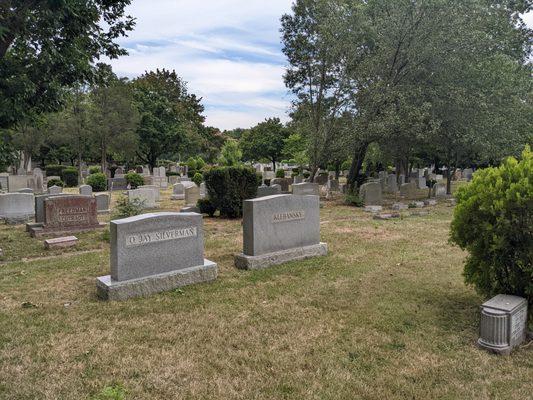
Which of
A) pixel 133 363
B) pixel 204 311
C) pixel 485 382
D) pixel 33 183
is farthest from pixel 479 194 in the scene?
pixel 33 183

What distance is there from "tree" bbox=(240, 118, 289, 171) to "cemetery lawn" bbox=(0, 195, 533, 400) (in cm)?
4667

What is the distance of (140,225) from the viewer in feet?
19.4

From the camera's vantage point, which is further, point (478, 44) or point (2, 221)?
point (478, 44)

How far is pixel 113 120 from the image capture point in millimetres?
32562

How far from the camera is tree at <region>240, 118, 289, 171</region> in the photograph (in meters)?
54.0

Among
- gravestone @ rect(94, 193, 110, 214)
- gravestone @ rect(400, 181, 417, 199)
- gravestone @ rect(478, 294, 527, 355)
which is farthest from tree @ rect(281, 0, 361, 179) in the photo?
gravestone @ rect(478, 294, 527, 355)

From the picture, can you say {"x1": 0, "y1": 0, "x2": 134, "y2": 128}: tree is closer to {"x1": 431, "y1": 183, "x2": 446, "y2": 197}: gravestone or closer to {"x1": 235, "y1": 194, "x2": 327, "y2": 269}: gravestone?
{"x1": 235, "y1": 194, "x2": 327, "y2": 269}: gravestone

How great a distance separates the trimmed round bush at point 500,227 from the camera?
176 inches

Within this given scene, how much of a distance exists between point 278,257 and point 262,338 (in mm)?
3084

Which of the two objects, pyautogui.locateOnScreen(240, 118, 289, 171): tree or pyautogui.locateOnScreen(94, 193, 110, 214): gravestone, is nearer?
pyautogui.locateOnScreen(94, 193, 110, 214): gravestone

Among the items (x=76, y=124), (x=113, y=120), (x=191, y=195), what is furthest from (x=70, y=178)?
(x=191, y=195)

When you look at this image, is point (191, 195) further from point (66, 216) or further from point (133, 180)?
point (133, 180)

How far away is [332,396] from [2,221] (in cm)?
1359

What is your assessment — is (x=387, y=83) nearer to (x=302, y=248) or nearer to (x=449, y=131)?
(x=449, y=131)
